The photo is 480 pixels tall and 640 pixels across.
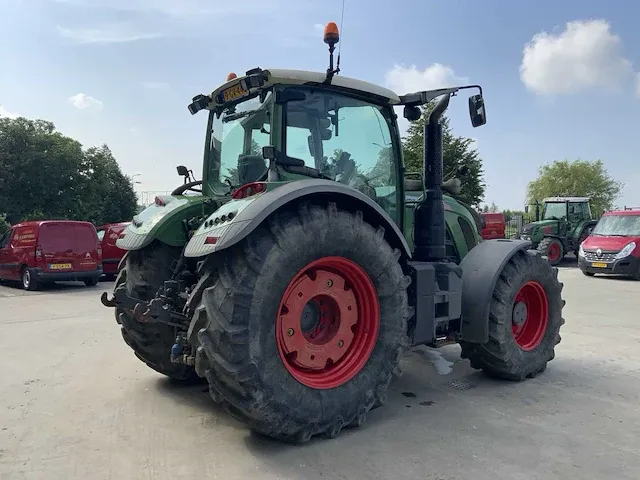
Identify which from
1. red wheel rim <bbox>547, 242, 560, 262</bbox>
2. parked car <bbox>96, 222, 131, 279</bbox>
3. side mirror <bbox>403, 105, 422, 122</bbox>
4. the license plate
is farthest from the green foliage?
side mirror <bbox>403, 105, 422, 122</bbox>

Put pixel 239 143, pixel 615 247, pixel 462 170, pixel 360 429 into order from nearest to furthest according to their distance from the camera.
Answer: pixel 360 429, pixel 239 143, pixel 462 170, pixel 615 247

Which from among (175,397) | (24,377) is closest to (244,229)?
(175,397)

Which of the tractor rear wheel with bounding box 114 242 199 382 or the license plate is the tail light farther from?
the license plate

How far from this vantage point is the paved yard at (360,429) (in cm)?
326

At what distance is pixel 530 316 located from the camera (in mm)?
5543

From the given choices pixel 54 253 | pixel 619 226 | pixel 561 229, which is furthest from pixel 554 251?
pixel 54 253

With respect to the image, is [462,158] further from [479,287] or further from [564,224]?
[479,287]

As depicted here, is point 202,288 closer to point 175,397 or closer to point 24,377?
point 175,397

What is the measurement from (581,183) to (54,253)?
1905 inches

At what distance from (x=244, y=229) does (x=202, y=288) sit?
52 cm

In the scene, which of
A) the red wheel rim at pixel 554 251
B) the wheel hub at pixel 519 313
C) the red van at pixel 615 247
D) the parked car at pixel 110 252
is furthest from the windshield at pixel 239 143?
the red wheel rim at pixel 554 251

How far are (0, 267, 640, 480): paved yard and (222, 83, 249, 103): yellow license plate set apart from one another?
2.54m

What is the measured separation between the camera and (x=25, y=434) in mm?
3842

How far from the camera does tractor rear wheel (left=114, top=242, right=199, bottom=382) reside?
15.2 ft
